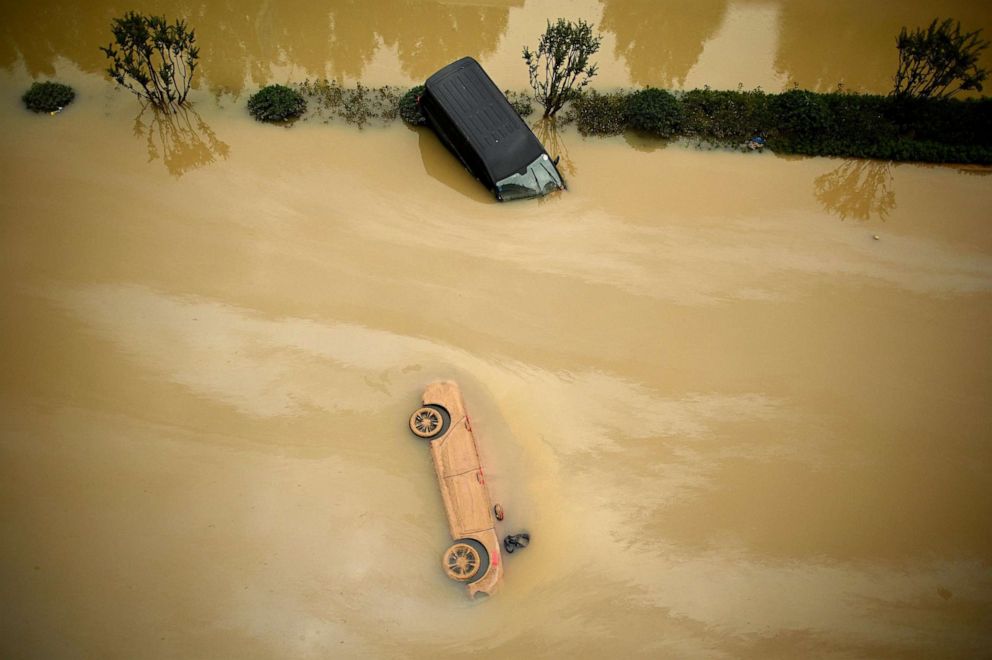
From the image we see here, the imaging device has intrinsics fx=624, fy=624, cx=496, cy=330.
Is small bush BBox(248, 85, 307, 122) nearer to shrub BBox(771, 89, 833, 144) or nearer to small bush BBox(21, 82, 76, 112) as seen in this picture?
small bush BBox(21, 82, 76, 112)

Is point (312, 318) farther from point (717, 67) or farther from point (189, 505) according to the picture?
point (717, 67)

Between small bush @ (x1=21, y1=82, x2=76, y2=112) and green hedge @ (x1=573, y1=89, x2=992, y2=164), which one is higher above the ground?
green hedge @ (x1=573, y1=89, x2=992, y2=164)

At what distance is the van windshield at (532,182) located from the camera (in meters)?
9.68

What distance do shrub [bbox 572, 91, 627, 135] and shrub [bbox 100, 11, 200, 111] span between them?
6.55 m

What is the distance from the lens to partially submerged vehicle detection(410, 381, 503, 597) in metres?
7.34

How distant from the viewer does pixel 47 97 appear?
1033 cm

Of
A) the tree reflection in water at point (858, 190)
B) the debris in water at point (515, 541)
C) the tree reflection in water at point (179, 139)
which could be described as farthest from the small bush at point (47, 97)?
the tree reflection in water at point (858, 190)

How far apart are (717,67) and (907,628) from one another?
948 centimetres

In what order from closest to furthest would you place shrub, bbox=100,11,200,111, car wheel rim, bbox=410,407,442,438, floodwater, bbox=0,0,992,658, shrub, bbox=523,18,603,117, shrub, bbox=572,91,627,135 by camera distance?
floodwater, bbox=0,0,992,658, car wheel rim, bbox=410,407,442,438, shrub, bbox=100,11,200,111, shrub, bbox=523,18,603,117, shrub, bbox=572,91,627,135

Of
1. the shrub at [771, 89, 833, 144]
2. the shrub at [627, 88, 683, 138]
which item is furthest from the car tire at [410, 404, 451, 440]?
the shrub at [771, 89, 833, 144]

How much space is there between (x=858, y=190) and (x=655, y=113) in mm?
3678

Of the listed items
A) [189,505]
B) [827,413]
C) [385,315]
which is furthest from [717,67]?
[189,505]

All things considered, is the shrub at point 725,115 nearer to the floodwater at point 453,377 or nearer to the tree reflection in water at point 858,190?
the floodwater at point 453,377

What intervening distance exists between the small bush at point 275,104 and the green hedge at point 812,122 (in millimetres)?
4835
